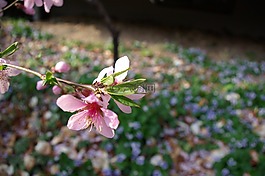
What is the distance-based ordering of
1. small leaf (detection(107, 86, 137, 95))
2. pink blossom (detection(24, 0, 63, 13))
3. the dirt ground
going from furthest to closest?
the dirt ground, pink blossom (detection(24, 0, 63, 13)), small leaf (detection(107, 86, 137, 95))

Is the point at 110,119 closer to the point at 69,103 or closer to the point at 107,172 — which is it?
the point at 69,103

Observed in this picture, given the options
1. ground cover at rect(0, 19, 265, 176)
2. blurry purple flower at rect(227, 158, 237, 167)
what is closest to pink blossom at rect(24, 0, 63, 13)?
ground cover at rect(0, 19, 265, 176)

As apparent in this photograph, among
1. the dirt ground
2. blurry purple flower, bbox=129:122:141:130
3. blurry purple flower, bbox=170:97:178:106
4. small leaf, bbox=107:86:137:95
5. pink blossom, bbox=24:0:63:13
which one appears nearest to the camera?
small leaf, bbox=107:86:137:95

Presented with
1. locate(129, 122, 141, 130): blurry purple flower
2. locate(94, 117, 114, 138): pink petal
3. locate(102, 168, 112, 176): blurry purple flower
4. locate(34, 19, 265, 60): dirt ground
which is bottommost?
locate(102, 168, 112, 176): blurry purple flower

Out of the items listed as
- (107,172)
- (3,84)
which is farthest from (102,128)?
(107,172)

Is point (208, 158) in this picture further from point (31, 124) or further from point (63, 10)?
point (63, 10)

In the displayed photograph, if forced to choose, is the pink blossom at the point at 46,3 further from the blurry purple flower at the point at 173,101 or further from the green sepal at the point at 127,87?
the blurry purple flower at the point at 173,101

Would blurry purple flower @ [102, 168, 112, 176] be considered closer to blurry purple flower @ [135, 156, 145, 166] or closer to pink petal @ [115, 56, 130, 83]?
blurry purple flower @ [135, 156, 145, 166]

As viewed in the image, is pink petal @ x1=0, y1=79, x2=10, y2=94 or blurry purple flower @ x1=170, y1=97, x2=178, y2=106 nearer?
pink petal @ x1=0, y1=79, x2=10, y2=94
